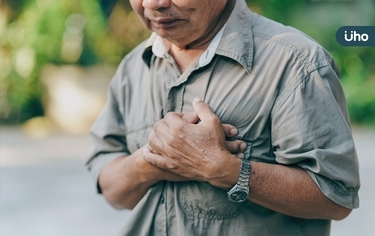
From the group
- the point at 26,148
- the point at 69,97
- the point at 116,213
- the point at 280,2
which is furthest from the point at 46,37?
the point at 116,213

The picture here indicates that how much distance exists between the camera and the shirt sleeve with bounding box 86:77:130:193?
2.60 meters

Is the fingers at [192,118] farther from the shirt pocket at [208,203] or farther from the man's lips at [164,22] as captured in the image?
the man's lips at [164,22]

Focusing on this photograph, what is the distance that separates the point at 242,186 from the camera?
2.11m

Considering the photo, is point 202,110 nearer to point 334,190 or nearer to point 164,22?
point 164,22

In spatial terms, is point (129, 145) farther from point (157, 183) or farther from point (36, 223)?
point (36, 223)

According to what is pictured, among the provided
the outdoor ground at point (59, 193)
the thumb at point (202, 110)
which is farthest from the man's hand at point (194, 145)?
the outdoor ground at point (59, 193)

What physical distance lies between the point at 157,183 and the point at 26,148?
24.3 feet

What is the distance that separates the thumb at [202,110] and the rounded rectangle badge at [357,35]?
6.24 ft

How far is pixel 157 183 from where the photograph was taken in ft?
7.74

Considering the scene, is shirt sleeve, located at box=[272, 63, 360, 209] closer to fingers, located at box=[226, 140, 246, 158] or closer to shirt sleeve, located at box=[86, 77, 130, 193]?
fingers, located at box=[226, 140, 246, 158]

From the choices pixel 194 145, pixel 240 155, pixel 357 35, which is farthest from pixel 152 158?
pixel 357 35

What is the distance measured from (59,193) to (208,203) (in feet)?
17.9

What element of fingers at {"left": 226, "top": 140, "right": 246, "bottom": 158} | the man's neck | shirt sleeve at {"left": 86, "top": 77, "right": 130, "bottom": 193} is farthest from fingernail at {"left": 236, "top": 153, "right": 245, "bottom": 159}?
shirt sleeve at {"left": 86, "top": 77, "right": 130, "bottom": 193}

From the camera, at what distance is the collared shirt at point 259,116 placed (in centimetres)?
213
